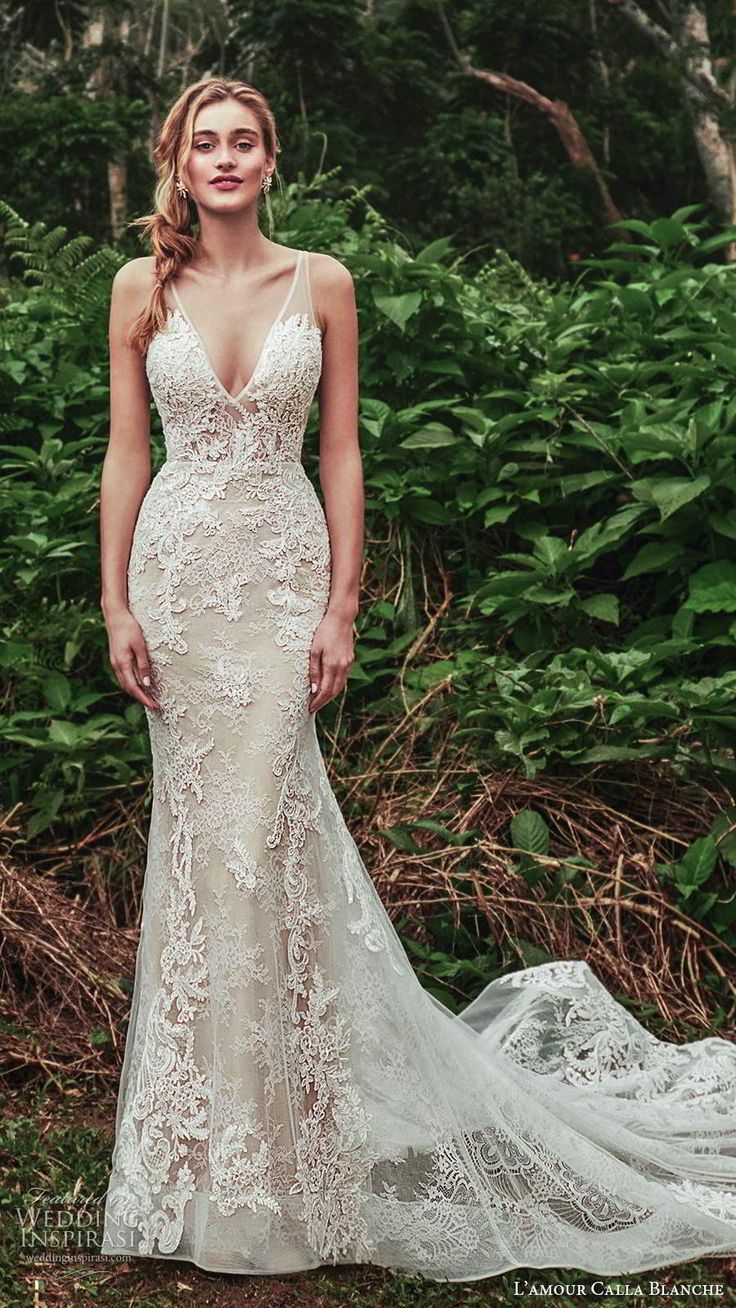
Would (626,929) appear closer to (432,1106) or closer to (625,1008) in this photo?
(625,1008)

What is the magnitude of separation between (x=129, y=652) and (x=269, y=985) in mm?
726

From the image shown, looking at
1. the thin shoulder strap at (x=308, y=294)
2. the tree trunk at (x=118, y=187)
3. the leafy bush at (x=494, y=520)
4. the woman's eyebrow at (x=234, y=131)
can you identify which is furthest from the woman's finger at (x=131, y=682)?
the tree trunk at (x=118, y=187)

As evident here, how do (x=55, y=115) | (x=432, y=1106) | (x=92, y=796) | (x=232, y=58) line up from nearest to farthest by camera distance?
1. (x=432, y=1106)
2. (x=92, y=796)
3. (x=55, y=115)
4. (x=232, y=58)

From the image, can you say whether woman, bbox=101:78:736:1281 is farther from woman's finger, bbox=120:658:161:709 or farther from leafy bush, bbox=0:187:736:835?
leafy bush, bbox=0:187:736:835

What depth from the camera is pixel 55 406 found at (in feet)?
18.4

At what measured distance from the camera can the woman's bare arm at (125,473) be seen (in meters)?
2.94

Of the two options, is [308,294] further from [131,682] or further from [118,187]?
[118,187]

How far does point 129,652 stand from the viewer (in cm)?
295

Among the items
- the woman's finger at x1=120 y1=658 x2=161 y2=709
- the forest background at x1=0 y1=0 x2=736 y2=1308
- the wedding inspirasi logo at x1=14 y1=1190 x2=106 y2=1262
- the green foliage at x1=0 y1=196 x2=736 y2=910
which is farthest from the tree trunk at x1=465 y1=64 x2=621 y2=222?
the wedding inspirasi logo at x1=14 y1=1190 x2=106 y2=1262

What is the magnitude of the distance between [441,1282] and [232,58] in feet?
40.7

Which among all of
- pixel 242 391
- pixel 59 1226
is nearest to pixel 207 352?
pixel 242 391

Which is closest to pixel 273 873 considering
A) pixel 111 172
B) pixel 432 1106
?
pixel 432 1106

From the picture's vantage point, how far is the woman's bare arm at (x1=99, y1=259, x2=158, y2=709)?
9.64ft

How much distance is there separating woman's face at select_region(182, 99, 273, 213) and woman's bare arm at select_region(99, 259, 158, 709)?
0.19 m
